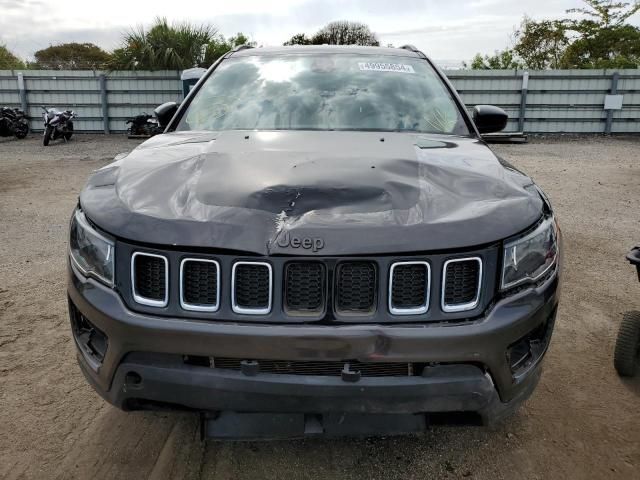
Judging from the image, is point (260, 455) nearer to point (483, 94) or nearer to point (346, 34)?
point (483, 94)

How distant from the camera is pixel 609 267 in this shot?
488 cm

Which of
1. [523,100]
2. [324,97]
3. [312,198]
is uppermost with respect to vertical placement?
[523,100]

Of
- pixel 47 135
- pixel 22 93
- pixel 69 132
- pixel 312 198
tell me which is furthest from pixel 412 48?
pixel 22 93

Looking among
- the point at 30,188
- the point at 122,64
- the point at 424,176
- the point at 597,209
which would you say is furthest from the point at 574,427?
the point at 122,64

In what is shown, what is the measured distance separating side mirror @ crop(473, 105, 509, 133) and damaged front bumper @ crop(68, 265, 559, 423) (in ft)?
6.03

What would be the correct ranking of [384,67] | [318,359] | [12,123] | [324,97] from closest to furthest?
[318,359], [324,97], [384,67], [12,123]

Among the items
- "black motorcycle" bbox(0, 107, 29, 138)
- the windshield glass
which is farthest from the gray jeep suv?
"black motorcycle" bbox(0, 107, 29, 138)

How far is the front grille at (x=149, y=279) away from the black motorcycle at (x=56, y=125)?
15.1 metres

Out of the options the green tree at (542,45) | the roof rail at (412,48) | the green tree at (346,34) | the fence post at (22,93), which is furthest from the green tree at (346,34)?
the roof rail at (412,48)

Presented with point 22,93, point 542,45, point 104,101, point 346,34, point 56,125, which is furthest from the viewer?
point 346,34

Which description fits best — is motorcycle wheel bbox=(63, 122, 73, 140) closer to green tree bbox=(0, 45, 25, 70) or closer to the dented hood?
green tree bbox=(0, 45, 25, 70)

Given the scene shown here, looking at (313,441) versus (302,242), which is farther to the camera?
(313,441)

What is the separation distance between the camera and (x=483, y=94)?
17.2 m

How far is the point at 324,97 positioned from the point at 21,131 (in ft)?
54.1
